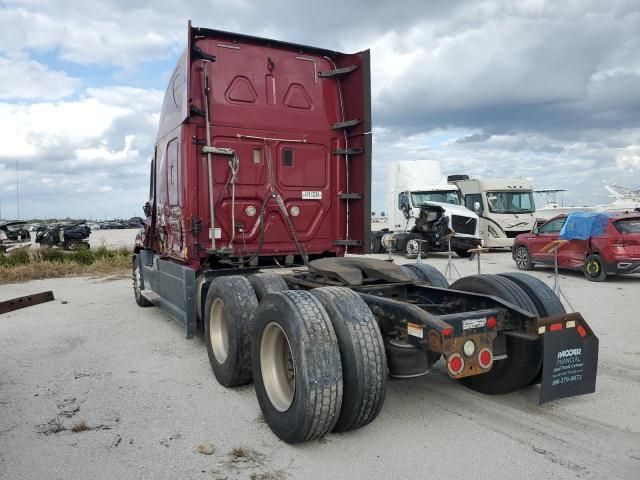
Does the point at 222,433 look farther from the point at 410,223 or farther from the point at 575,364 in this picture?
the point at 410,223

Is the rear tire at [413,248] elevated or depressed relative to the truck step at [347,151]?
depressed

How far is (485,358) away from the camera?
3.88 metres

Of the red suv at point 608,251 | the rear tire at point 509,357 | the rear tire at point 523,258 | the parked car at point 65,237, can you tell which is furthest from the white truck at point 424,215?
the parked car at point 65,237

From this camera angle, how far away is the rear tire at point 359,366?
11.9 ft

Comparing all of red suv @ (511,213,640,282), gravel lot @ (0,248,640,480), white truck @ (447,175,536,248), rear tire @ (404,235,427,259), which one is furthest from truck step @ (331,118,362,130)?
white truck @ (447,175,536,248)

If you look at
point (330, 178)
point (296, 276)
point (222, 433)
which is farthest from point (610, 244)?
point (222, 433)

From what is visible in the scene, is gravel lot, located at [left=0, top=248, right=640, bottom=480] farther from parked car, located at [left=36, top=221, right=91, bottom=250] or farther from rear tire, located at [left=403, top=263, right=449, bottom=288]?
parked car, located at [left=36, top=221, right=91, bottom=250]

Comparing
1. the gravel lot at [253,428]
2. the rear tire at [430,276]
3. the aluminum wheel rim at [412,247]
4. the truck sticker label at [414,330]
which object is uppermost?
the rear tire at [430,276]

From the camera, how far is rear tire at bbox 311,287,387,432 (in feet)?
11.9

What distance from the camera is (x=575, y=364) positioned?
12.9 feet

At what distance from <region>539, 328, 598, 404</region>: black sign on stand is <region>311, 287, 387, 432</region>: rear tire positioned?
1.21m

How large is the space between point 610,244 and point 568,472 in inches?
387

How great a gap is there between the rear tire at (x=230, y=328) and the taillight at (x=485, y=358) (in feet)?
6.39

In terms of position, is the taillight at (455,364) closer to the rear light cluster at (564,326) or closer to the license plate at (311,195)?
the rear light cluster at (564,326)
